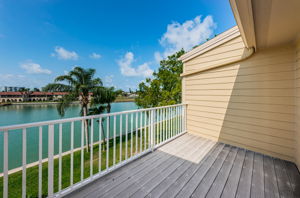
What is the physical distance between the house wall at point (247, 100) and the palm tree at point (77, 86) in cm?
567

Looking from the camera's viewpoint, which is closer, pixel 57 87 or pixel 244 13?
pixel 244 13

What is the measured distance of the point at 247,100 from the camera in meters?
2.50

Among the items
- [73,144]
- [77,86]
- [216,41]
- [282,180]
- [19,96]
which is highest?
[216,41]

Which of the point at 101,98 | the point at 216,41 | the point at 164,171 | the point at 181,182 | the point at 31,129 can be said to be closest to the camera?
the point at 181,182

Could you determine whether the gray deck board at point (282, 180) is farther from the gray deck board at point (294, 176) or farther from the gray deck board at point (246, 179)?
the gray deck board at point (246, 179)

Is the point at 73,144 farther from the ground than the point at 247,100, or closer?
closer

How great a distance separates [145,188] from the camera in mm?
1450

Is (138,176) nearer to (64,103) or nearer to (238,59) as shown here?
(238,59)

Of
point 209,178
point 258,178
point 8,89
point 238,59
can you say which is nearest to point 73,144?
point 209,178

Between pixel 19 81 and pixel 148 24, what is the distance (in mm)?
14989

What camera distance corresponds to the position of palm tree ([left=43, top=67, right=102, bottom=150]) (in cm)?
624

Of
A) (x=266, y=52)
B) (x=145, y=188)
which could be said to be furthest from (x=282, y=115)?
(x=145, y=188)

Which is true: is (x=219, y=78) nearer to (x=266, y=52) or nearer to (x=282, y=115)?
(x=266, y=52)

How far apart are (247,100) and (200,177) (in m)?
1.96
